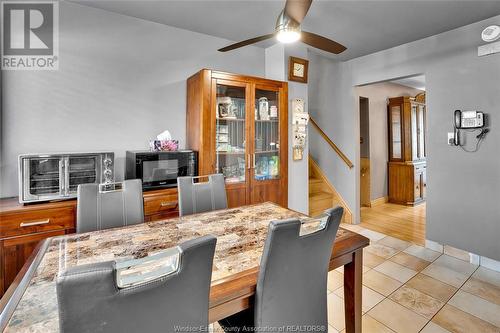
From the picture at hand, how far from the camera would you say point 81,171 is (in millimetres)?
1974

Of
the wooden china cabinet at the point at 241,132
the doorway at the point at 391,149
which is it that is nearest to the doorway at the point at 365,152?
the doorway at the point at 391,149

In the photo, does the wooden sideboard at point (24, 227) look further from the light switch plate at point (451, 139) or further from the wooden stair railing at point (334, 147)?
the light switch plate at point (451, 139)

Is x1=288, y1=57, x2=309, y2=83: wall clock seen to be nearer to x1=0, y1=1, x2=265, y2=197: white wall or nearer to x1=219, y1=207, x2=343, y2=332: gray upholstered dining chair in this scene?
x1=0, y1=1, x2=265, y2=197: white wall

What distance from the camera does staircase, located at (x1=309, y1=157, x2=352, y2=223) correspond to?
3912 millimetres

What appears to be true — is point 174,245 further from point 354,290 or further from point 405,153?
point 405,153

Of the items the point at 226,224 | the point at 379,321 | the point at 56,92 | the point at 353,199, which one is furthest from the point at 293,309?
the point at 353,199

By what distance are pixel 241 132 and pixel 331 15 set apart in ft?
4.77

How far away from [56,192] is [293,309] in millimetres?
1866

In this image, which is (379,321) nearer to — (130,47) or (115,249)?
(115,249)

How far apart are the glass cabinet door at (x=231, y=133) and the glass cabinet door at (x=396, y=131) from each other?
3817mm

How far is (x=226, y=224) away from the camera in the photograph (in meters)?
1.55

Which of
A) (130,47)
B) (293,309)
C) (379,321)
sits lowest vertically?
(379,321)

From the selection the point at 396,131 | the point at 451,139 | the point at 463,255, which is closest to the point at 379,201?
the point at 396,131

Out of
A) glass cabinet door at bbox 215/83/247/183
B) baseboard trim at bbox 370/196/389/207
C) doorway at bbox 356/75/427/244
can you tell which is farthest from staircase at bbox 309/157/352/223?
glass cabinet door at bbox 215/83/247/183
